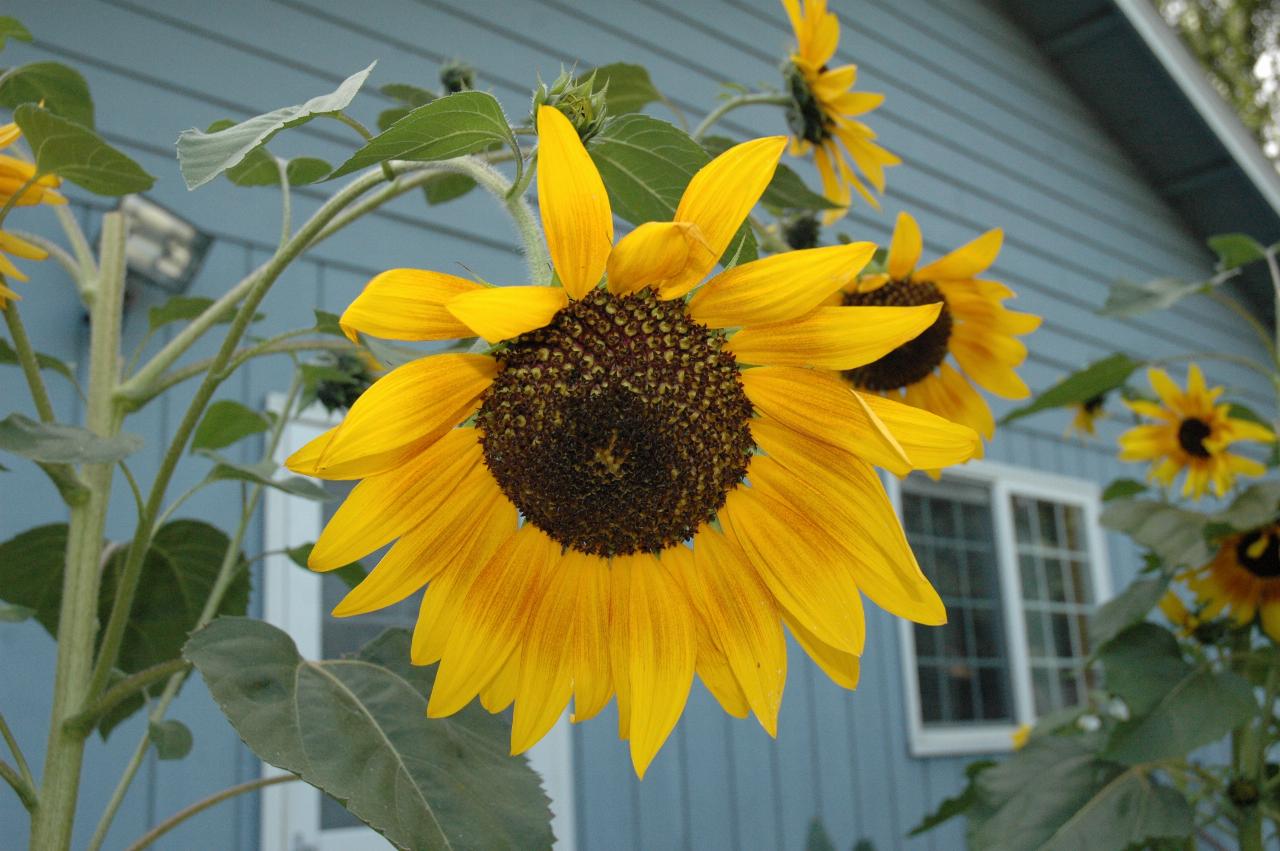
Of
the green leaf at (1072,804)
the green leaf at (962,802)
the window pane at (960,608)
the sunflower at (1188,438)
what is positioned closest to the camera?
the green leaf at (1072,804)

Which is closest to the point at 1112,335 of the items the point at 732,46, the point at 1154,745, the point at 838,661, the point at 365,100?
the point at 732,46

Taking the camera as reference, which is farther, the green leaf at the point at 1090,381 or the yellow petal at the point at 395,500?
the green leaf at the point at 1090,381

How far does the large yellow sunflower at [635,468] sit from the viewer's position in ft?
1.75

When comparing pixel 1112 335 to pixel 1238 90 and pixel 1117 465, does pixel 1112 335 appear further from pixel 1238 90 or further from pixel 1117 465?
pixel 1238 90

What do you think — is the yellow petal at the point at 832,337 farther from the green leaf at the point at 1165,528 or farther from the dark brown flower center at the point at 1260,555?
Answer: the dark brown flower center at the point at 1260,555

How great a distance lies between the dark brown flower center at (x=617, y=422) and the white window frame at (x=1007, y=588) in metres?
3.33

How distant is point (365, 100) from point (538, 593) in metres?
2.51

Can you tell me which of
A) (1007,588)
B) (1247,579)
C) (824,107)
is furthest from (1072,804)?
(1007,588)

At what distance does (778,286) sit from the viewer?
558 mm

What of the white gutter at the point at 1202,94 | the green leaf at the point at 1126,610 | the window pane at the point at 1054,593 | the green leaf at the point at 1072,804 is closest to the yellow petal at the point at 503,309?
the green leaf at the point at 1072,804

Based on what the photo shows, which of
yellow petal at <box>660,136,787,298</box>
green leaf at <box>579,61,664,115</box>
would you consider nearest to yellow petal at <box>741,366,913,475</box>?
yellow petal at <box>660,136,787,298</box>

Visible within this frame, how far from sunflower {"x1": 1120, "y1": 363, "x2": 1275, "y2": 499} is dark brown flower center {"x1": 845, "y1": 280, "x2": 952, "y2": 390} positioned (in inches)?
43.2

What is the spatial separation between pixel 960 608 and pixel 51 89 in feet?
13.4

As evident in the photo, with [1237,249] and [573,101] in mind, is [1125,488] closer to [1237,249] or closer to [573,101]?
[1237,249]
